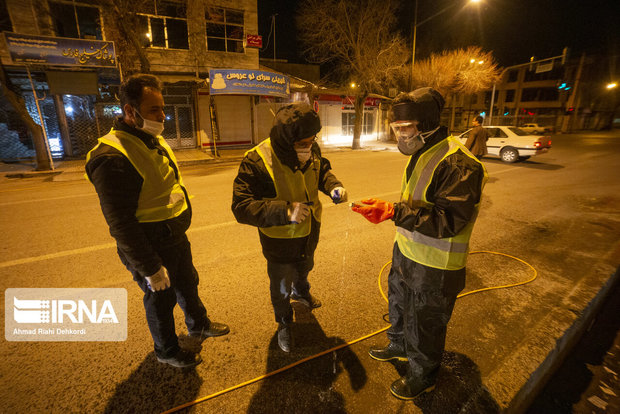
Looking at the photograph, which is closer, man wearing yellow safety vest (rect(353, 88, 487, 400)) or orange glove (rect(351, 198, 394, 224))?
man wearing yellow safety vest (rect(353, 88, 487, 400))

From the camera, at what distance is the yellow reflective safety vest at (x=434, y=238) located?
A: 1.76m

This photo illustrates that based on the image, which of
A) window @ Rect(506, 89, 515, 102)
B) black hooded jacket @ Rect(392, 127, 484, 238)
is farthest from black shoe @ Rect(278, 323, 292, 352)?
window @ Rect(506, 89, 515, 102)

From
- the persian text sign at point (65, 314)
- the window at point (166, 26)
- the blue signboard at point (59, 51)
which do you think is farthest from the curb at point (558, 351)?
the window at point (166, 26)

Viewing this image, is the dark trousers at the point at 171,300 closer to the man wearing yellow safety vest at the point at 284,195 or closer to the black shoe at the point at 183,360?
the black shoe at the point at 183,360

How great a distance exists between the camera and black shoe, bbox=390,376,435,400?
2.03 meters

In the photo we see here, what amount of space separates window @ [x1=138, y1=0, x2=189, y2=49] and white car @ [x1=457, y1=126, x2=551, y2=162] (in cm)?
1539

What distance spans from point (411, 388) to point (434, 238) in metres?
1.08

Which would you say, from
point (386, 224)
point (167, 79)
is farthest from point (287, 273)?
point (167, 79)

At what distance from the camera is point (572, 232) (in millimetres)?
4938

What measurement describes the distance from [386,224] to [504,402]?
3.45 metres

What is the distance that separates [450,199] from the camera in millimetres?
1650

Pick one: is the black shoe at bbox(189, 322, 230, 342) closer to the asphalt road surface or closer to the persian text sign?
the asphalt road surface

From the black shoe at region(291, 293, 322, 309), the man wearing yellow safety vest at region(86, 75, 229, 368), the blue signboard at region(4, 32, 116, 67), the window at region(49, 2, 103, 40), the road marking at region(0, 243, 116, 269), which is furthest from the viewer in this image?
the window at region(49, 2, 103, 40)

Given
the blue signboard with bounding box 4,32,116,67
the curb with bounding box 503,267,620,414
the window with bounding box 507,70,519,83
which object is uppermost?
the window with bounding box 507,70,519,83
